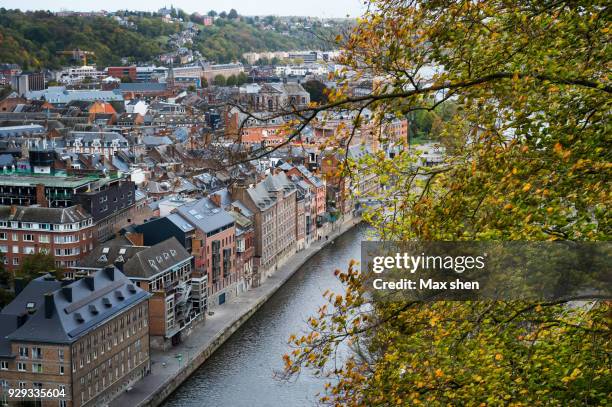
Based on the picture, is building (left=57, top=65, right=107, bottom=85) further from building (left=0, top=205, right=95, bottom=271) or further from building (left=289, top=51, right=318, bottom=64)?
building (left=0, top=205, right=95, bottom=271)

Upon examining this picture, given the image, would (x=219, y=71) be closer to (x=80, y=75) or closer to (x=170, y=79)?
(x=170, y=79)

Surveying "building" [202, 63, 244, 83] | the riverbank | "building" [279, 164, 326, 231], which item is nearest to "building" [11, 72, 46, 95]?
"building" [202, 63, 244, 83]

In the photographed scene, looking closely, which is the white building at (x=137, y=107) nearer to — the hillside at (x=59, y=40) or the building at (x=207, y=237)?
the hillside at (x=59, y=40)

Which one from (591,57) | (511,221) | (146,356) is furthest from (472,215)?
(146,356)

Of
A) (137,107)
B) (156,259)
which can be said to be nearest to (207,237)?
(156,259)

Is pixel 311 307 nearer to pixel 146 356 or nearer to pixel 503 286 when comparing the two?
pixel 146 356

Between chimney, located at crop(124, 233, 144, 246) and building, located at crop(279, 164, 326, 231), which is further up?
chimney, located at crop(124, 233, 144, 246)
